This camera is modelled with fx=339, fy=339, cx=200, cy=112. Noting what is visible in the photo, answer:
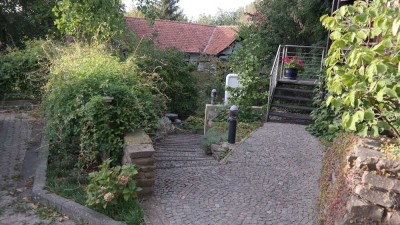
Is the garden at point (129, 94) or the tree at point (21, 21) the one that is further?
the tree at point (21, 21)

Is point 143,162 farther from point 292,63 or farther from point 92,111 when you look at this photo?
point 292,63

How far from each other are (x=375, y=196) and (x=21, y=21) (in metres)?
19.9

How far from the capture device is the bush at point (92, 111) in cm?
447

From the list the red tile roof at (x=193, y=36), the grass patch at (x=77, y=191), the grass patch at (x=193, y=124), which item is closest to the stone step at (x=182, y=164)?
the grass patch at (x=77, y=191)

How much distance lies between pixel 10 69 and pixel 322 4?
10.9 metres

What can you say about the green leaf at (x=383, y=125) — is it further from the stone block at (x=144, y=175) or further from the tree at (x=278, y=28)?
the tree at (x=278, y=28)

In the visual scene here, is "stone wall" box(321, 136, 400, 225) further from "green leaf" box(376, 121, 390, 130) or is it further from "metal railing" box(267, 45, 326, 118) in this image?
"metal railing" box(267, 45, 326, 118)

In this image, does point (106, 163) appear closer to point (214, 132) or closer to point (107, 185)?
point (107, 185)

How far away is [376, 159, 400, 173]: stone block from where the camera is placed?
2867mm

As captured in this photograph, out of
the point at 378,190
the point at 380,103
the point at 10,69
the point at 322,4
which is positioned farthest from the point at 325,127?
the point at 10,69

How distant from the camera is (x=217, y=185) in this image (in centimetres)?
471

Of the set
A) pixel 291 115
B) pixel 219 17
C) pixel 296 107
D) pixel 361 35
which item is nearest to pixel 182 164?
pixel 361 35

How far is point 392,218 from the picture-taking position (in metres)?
2.76

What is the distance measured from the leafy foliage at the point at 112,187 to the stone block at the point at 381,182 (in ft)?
7.69
